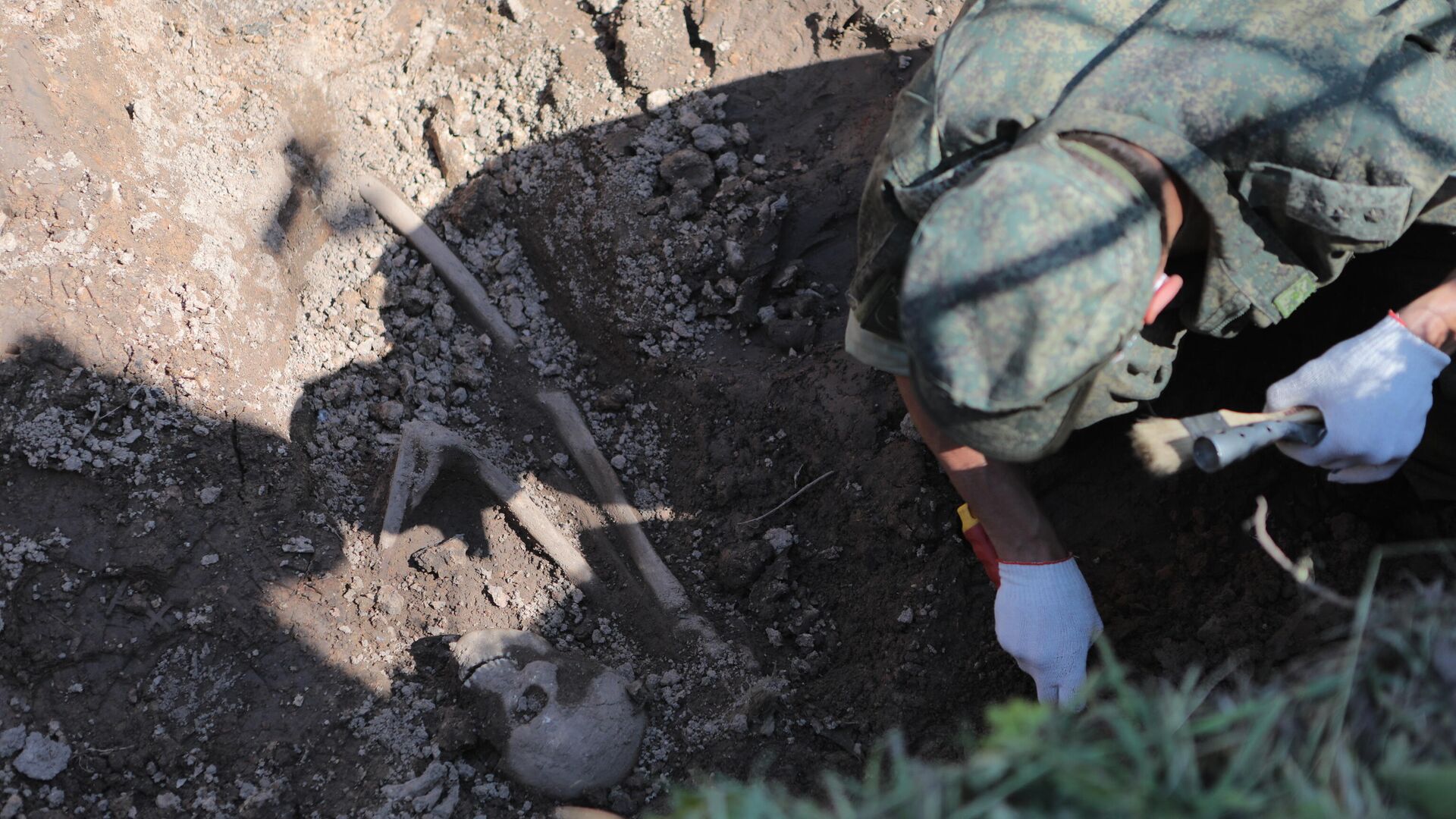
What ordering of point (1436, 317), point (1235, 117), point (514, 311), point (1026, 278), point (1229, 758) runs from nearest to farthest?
point (1229, 758) → point (1026, 278) → point (1235, 117) → point (1436, 317) → point (514, 311)

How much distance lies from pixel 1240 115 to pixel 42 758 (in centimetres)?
276

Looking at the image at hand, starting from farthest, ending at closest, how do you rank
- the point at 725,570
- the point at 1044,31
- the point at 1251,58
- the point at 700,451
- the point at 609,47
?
the point at 609,47, the point at 700,451, the point at 725,570, the point at 1044,31, the point at 1251,58

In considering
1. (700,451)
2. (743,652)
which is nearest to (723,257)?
(700,451)

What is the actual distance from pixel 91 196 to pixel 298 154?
0.66m

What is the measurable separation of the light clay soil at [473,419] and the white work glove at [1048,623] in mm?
174

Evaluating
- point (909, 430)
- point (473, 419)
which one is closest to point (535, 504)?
point (473, 419)

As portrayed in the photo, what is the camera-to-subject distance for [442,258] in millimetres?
3145

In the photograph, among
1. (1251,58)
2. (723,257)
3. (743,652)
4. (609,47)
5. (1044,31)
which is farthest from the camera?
(609,47)

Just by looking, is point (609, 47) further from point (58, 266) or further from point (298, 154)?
point (58, 266)

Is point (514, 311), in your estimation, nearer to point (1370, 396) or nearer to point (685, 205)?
point (685, 205)

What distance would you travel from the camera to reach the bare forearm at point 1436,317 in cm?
196

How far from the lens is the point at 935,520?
101 inches

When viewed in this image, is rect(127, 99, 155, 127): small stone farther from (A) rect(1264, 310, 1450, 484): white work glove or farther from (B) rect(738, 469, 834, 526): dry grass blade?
(A) rect(1264, 310, 1450, 484): white work glove

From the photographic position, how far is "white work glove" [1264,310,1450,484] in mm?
1873
